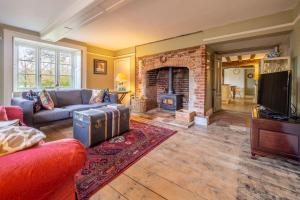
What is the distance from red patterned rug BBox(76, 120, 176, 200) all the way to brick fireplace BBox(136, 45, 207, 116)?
135 centimetres

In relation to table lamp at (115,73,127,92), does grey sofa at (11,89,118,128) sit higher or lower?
lower

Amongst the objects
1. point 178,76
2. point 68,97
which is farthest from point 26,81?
point 178,76

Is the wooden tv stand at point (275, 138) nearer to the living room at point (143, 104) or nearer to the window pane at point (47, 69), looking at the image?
the living room at point (143, 104)

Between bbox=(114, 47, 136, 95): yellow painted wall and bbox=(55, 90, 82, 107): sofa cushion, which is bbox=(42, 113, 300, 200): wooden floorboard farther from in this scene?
bbox=(114, 47, 136, 95): yellow painted wall

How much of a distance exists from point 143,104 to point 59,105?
7.50 ft

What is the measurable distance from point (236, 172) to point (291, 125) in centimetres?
88

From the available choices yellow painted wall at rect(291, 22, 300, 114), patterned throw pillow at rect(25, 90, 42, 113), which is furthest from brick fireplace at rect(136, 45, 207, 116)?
patterned throw pillow at rect(25, 90, 42, 113)

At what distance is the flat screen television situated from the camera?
1975 millimetres

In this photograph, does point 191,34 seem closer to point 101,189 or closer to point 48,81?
point 101,189

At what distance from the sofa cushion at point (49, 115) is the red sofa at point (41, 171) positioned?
257 centimetres

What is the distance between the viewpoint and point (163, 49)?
14.8 ft

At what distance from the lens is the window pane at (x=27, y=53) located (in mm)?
3838

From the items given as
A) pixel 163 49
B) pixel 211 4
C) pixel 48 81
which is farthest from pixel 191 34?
pixel 48 81

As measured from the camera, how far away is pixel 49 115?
292cm
